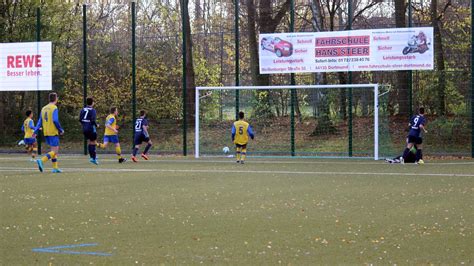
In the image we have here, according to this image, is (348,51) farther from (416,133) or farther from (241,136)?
(241,136)

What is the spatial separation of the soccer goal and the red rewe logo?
609cm

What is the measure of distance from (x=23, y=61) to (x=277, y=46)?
9.45 metres

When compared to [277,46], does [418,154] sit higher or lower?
lower

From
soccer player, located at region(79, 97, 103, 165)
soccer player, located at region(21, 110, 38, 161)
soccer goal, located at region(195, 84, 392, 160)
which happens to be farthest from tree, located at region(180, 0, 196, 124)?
soccer player, located at region(79, 97, 103, 165)

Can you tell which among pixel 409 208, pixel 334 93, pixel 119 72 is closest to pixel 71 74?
pixel 119 72

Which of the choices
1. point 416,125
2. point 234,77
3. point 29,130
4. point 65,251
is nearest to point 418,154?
point 416,125

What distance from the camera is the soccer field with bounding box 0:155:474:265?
771 cm

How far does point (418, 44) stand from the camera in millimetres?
25359

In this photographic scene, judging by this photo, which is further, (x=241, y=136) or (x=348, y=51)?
(x=348, y=51)

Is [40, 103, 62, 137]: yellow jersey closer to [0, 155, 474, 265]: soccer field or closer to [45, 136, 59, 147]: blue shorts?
[45, 136, 59, 147]: blue shorts

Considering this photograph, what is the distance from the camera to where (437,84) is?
26.5 metres

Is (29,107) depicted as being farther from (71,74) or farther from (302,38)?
(302,38)

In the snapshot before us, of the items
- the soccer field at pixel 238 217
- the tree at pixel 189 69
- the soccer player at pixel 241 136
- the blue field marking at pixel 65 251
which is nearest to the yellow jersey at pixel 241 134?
the soccer player at pixel 241 136

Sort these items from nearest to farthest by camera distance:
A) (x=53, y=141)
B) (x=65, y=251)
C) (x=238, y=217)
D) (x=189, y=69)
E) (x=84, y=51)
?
(x=65, y=251) < (x=238, y=217) < (x=53, y=141) < (x=84, y=51) < (x=189, y=69)
